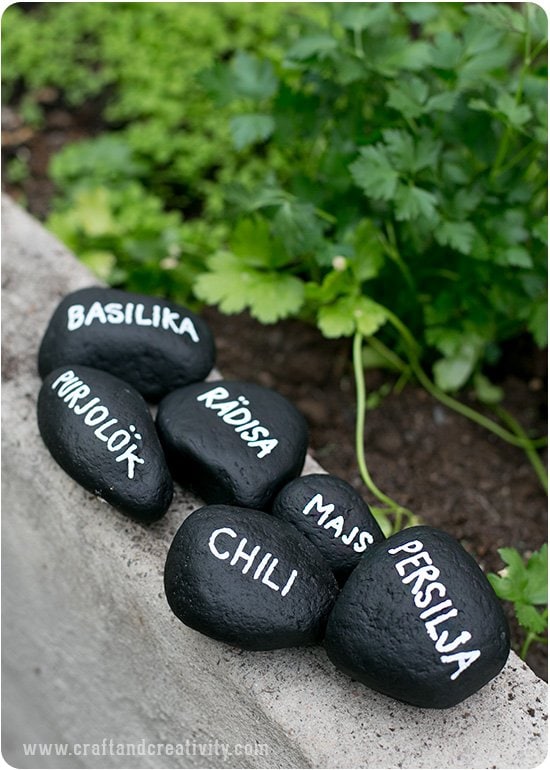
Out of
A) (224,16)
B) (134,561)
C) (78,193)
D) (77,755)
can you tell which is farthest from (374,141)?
(224,16)

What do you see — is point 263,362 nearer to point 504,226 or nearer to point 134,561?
point 504,226

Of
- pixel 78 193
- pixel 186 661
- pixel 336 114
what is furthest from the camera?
pixel 78 193

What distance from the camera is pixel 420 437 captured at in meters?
2.16

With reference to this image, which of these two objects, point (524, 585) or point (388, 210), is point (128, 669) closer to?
point (524, 585)

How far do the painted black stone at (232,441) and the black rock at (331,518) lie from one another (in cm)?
6

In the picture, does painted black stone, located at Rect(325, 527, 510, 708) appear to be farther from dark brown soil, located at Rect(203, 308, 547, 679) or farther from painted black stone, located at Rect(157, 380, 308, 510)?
dark brown soil, located at Rect(203, 308, 547, 679)

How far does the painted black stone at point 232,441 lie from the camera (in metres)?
1.56

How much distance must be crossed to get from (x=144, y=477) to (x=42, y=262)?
2.50 ft

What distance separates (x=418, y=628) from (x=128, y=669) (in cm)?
62

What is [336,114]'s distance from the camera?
2096mm

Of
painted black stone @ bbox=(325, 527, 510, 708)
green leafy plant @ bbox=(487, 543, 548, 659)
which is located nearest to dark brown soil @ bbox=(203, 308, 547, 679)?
green leafy plant @ bbox=(487, 543, 548, 659)

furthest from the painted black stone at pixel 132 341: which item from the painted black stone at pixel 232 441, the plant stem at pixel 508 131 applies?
the plant stem at pixel 508 131

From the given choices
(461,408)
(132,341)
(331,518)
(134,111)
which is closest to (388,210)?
(461,408)

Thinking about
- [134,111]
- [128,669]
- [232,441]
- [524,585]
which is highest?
[232,441]
